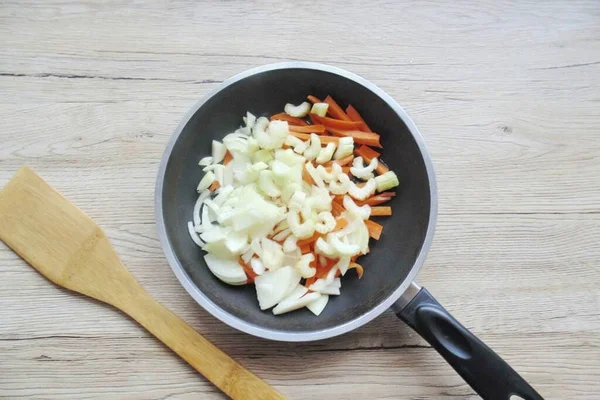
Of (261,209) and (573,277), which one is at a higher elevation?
(261,209)

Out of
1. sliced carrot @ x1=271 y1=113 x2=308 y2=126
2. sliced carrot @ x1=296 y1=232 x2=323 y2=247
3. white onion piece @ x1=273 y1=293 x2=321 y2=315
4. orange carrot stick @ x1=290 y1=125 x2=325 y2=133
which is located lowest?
white onion piece @ x1=273 y1=293 x2=321 y2=315

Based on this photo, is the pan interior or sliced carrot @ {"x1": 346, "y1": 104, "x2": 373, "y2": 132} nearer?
the pan interior

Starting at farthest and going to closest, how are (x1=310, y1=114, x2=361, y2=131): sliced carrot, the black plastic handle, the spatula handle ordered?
(x1=310, y1=114, x2=361, y2=131): sliced carrot, the spatula handle, the black plastic handle

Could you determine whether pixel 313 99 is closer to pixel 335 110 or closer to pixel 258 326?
pixel 335 110

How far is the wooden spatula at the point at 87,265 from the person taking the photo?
1.24 m

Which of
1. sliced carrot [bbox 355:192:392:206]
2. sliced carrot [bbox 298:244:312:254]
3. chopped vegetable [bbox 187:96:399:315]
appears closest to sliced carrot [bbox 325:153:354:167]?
chopped vegetable [bbox 187:96:399:315]

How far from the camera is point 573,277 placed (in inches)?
53.5

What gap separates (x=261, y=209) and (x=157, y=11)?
0.66m

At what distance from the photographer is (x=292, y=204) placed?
1239mm

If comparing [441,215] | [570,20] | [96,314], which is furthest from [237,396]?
[570,20]

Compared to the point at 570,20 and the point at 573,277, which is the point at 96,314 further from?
the point at 570,20

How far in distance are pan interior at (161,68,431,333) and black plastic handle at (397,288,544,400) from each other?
0.11m

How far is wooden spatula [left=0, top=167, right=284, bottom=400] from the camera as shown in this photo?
1.24 metres

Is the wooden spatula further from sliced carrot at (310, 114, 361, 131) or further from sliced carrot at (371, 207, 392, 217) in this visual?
sliced carrot at (310, 114, 361, 131)
